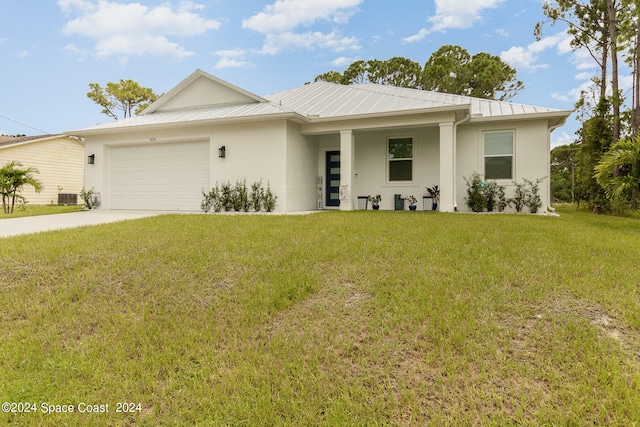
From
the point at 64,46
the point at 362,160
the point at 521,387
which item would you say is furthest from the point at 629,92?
the point at 64,46

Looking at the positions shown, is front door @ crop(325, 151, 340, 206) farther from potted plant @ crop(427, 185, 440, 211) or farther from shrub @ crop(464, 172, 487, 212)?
shrub @ crop(464, 172, 487, 212)

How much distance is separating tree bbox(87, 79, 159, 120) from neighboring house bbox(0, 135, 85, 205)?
7.49 meters

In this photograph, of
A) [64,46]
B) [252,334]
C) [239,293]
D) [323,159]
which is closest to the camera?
[252,334]

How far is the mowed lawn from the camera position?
1.89 meters

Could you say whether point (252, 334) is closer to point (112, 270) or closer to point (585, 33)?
point (112, 270)

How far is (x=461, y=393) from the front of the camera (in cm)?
192

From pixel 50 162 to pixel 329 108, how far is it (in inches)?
702

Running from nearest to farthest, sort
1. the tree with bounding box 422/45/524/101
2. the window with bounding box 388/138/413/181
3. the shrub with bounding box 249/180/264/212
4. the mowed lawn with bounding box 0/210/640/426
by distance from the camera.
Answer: the mowed lawn with bounding box 0/210/640/426 → the shrub with bounding box 249/180/264/212 → the window with bounding box 388/138/413/181 → the tree with bounding box 422/45/524/101

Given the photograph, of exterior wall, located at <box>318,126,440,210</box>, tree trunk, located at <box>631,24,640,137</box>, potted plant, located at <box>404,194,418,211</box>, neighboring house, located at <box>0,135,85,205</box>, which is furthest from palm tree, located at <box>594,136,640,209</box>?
neighboring house, located at <box>0,135,85,205</box>

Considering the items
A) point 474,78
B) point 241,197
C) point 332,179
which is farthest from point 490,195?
point 474,78

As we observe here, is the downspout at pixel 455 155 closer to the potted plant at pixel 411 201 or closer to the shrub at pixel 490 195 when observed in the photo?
the shrub at pixel 490 195

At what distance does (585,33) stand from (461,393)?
58.7ft

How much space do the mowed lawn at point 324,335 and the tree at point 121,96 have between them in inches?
1064

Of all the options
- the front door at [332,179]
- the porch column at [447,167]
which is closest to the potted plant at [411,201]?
the porch column at [447,167]
